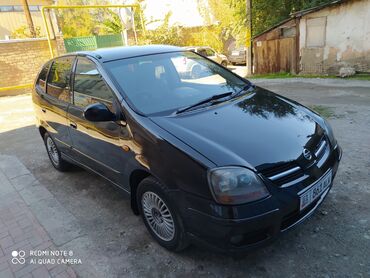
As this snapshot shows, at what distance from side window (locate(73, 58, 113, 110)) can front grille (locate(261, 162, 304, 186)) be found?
165 cm

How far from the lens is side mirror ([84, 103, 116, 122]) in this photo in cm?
278

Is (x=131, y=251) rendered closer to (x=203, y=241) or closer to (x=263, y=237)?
(x=203, y=241)

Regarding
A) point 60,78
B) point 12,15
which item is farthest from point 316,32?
point 12,15

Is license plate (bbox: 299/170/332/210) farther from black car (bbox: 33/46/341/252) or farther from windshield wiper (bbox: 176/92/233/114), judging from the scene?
windshield wiper (bbox: 176/92/233/114)

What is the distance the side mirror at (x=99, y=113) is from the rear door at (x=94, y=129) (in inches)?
2.7

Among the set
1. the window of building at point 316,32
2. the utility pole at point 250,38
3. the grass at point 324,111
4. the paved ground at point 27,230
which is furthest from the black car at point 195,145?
the utility pole at point 250,38

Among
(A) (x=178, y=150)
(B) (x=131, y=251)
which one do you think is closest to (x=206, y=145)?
(A) (x=178, y=150)

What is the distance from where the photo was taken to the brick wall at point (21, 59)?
43.4 feet

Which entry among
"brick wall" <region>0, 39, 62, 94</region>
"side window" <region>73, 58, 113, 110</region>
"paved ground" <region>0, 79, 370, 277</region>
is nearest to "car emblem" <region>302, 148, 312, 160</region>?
"paved ground" <region>0, 79, 370, 277</region>

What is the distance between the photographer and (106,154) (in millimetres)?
3180

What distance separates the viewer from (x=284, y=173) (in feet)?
7.27

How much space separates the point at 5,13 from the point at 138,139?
103ft

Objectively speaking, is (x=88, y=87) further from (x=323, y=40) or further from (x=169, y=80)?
(x=323, y=40)

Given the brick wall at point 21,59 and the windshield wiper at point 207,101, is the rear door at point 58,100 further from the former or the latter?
the brick wall at point 21,59
